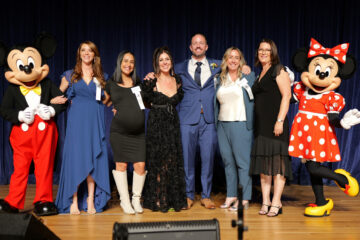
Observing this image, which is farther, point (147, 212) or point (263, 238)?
point (147, 212)

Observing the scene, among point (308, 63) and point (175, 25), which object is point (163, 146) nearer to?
point (308, 63)

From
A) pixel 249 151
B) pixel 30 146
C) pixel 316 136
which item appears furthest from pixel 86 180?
pixel 316 136

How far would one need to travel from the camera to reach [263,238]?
3094 millimetres

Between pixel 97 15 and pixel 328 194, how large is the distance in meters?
3.55

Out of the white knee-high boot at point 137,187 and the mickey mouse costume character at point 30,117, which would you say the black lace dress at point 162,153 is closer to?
the white knee-high boot at point 137,187

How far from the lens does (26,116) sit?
11.7ft

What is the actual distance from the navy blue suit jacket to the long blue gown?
808mm

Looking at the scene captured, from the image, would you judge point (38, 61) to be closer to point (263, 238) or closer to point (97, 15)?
point (97, 15)

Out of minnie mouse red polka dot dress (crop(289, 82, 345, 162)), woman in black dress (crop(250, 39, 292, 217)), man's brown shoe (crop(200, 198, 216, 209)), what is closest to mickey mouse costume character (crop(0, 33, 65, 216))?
man's brown shoe (crop(200, 198, 216, 209))

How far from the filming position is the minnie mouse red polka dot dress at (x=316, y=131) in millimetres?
3588

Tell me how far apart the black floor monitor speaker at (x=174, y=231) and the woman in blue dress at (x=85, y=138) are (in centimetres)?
162

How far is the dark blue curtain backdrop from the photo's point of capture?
5.18 m

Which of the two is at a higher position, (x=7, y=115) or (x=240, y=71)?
(x=240, y=71)

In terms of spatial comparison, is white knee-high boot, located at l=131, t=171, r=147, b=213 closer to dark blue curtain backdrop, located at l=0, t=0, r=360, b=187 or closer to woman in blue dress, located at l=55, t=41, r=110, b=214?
woman in blue dress, located at l=55, t=41, r=110, b=214
